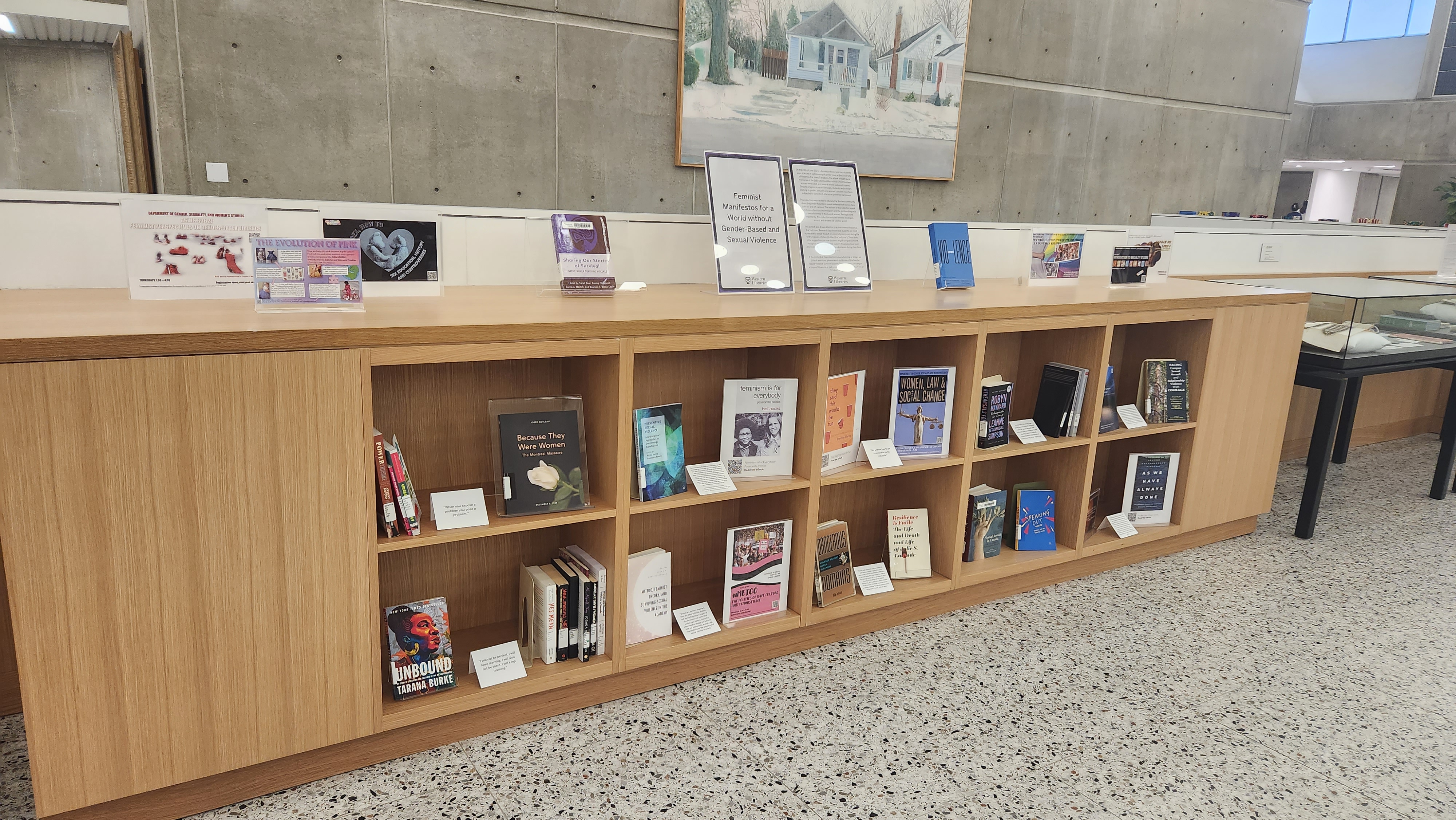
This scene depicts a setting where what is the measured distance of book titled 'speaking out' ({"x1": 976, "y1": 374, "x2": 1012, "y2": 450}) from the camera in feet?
8.86

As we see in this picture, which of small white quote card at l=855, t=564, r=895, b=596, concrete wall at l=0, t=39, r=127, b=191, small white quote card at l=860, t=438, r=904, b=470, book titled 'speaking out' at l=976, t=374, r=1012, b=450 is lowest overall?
small white quote card at l=855, t=564, r=895, b=596

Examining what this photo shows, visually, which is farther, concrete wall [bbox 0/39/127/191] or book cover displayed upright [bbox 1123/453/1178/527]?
concrete wall [bbox 0/39/127/191]

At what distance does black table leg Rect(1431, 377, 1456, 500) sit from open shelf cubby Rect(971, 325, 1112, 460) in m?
2.35

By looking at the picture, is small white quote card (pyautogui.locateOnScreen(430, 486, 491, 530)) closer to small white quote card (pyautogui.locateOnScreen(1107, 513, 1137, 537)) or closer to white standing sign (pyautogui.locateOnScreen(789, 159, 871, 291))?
white standing sign (pyautogui.locateOnScreen(789, 159, 871, 291))

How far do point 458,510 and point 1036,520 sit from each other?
202cm

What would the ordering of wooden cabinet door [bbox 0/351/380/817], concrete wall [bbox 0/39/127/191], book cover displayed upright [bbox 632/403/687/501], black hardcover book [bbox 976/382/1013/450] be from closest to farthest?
wooden cabinet door [bbox 0/351/380/817] → book cover displayed upright [bbox 632/403/687/501] → black hardcover book [bbox 976/382/1013/450] → concrete wall [bbox 0/39/127/191]

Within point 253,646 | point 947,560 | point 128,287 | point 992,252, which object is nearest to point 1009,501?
point 947,560

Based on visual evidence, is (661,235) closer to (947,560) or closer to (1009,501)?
(947,560)

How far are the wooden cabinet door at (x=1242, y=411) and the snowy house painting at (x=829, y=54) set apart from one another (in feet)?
13.7

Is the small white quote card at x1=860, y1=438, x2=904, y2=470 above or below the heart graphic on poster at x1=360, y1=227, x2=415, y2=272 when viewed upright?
below

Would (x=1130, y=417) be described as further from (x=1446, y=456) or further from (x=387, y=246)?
(x=387, y=246)

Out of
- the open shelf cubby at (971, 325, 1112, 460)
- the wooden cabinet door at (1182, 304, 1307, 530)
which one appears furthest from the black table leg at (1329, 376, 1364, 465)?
the open shelf cubby at (971, 325, 1112, 460)

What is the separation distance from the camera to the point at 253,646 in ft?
5.46

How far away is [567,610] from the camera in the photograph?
207 cm
